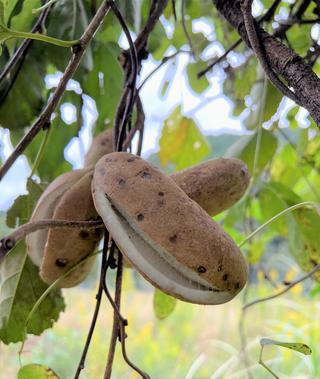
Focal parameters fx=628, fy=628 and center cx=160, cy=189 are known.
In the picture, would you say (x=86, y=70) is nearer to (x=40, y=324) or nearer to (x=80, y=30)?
(x=80, y=30)

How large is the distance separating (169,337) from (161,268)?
1.96 m

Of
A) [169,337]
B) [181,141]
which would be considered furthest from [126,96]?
[169,337]

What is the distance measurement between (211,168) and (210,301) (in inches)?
3.6

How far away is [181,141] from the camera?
71 cm

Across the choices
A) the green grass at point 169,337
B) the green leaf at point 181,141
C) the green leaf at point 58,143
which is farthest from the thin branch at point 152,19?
the green grass at point 169,337

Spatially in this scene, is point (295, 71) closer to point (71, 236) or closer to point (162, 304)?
point (71, 236)

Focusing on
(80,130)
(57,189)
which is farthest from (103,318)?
(57,189)

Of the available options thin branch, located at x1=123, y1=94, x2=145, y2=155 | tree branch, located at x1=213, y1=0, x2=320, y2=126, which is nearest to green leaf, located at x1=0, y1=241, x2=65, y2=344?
thin branch, located at x1=123, y1=94, x2=145, y2=155

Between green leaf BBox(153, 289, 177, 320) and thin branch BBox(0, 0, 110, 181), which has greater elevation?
thin branch BBox(0, 0, 110, 181)

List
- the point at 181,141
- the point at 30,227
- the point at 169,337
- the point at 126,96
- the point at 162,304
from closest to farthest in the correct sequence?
the point at 30,227
the point at 126,96
the point at 162,304
the point at 181,141
the point at 169,337

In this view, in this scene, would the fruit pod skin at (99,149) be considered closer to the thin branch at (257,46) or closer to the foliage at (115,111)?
the foliage at (115,111)

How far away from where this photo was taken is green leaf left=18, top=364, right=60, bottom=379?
353 millimetres

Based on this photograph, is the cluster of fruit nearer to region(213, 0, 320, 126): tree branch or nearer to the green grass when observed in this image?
region(213, 0, 320, 126): tree branch

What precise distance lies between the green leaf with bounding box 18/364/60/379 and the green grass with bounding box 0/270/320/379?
122 cm
